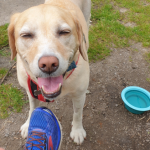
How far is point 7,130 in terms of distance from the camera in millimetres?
2340

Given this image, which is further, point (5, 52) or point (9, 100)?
point (5, 52)

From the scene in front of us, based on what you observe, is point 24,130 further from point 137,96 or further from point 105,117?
point 137,96

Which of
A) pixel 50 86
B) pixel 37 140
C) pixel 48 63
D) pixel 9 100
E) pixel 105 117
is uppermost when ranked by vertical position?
pixel 48 63

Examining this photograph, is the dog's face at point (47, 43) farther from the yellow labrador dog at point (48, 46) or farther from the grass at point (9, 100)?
the grass at point (9, 100)

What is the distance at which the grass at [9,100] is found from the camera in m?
2.54

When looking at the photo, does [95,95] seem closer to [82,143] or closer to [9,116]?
[82,143]

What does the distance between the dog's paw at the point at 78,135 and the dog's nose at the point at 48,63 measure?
136 centimetres

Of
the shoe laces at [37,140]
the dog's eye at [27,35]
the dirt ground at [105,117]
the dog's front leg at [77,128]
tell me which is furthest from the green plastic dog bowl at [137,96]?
the dog's eye at [27,35]

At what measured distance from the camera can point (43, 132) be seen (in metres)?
2.00

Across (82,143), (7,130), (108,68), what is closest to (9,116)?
(7,130)

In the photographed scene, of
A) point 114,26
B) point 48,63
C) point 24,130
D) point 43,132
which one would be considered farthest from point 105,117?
point 114,26

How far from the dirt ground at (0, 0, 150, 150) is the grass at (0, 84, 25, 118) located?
99 mm

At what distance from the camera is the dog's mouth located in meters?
1.38

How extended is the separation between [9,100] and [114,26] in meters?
3.03
